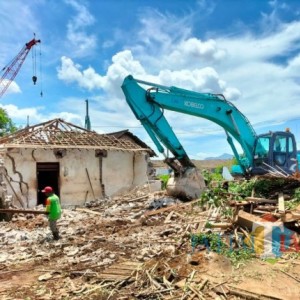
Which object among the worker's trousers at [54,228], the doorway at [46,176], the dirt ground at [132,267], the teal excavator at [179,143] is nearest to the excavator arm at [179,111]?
the teal excavator at [179,143]

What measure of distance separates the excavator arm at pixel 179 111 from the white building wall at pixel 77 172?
205 inches

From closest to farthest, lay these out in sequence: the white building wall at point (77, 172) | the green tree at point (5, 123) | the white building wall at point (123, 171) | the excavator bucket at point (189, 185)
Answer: the excavator bucket at point (189, 185) < the white building wall at point (77, 172) < the white building wall at point (123, 171) < the green tree at point (5, 123)

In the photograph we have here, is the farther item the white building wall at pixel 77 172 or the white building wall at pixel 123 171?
the white building wall at pixel 123 171

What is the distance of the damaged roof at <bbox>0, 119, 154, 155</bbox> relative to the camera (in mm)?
16091

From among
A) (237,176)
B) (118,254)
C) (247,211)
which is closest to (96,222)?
(118,254)

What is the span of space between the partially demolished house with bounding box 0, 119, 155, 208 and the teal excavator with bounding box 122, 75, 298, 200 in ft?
15.8

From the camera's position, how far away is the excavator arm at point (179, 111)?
12789 millimetres

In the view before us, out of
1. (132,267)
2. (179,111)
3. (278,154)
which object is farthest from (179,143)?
(132,267)

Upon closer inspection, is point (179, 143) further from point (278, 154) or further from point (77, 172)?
point (77, 172)

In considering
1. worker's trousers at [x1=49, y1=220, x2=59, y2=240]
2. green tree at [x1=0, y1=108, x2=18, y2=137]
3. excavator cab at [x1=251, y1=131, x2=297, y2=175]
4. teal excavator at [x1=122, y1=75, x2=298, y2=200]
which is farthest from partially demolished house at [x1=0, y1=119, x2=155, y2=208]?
green tree at [x1=0, y1=108, x2=18, y2=137]

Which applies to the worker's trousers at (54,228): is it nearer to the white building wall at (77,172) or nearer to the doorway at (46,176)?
the white building wall at (77,172)

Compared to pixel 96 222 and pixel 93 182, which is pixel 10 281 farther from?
pixel 93 182

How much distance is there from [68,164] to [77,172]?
56cm

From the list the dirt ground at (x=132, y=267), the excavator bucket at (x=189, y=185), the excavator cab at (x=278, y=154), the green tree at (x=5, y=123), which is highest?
the green tree at (x=5, y=123)
